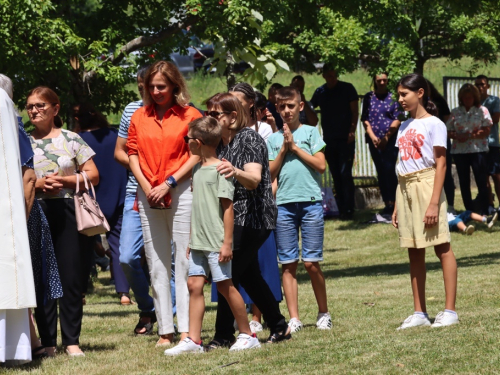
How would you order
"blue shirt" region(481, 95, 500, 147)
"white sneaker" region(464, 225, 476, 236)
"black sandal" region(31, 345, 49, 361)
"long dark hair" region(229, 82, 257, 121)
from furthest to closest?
"blue shirt" region(481, 95, 500, 147) < "white sneaker" region(464, 225, 476, 236) < "long dark hair" region(229, 82, 257, 121) < "black sandal" region(31, 345, 49, 361)

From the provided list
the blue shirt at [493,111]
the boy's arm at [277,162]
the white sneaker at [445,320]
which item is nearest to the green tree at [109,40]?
the boy's arm at [277,162]

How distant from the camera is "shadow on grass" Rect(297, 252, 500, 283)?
453 inches

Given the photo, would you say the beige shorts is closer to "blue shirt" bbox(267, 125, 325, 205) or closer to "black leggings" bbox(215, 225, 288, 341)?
"blue shirt" bbox(267, 125, 325, 205)

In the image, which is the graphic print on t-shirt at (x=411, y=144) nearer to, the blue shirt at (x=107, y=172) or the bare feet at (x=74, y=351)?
the bare feet at (x=74, y=351)

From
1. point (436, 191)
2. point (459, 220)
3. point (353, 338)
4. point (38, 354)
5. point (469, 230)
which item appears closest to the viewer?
point (38, 354)

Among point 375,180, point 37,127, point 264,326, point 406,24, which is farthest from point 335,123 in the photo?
point 37,127

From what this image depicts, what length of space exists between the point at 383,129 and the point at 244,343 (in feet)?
30.5

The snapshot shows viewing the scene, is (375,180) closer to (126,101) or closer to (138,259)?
(126,101)

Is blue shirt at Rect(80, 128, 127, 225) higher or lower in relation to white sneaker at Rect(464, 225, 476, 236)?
higher

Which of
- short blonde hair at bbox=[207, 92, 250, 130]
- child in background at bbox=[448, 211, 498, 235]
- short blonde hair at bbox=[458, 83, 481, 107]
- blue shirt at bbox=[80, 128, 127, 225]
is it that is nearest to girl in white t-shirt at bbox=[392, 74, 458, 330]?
short blonde hair at bbox=[207, 92, 250, 130]

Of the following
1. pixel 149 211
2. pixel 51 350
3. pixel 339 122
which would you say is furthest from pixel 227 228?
pixel 339 122

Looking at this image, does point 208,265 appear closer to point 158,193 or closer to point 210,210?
point 210,210

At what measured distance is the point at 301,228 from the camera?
755cm

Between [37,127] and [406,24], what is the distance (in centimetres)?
989
